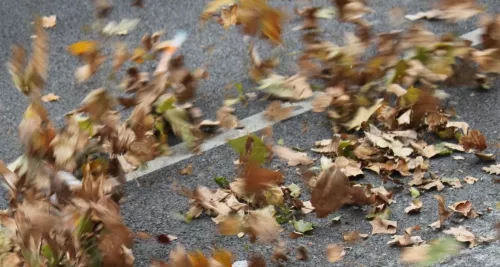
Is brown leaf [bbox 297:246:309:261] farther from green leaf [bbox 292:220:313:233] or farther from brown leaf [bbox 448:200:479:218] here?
brown leaf [bbox 448:200:479:218]

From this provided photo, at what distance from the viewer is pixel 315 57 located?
4.08 meters

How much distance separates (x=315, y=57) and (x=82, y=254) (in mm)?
1704

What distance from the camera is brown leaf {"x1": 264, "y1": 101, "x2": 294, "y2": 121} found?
13.2 feet

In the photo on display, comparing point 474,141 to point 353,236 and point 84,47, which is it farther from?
point 84,47

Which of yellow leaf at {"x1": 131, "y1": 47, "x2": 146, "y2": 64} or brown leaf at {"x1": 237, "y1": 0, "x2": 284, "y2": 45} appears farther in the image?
yellow leaf at {"x1": 131, "y1": 47, "x2": 146, "y2": 64}

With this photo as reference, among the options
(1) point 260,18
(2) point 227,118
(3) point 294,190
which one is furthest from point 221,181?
(1) point 260,18

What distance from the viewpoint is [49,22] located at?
205 inches

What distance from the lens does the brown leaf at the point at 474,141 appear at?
11.6 feet

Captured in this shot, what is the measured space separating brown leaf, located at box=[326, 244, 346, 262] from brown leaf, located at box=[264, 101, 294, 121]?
1.10 metres

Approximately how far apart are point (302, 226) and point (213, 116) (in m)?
1.09

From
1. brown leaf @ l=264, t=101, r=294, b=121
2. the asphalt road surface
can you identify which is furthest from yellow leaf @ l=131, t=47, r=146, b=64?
brown leaf @ l=264, t=101, r=294, b=121

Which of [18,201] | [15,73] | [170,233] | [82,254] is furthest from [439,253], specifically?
[15,73]

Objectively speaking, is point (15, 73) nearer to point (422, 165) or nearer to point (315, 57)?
point (315, 57)

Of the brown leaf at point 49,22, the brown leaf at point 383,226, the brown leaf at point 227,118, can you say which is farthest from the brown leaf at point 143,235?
the brown leaf at point 49,22
